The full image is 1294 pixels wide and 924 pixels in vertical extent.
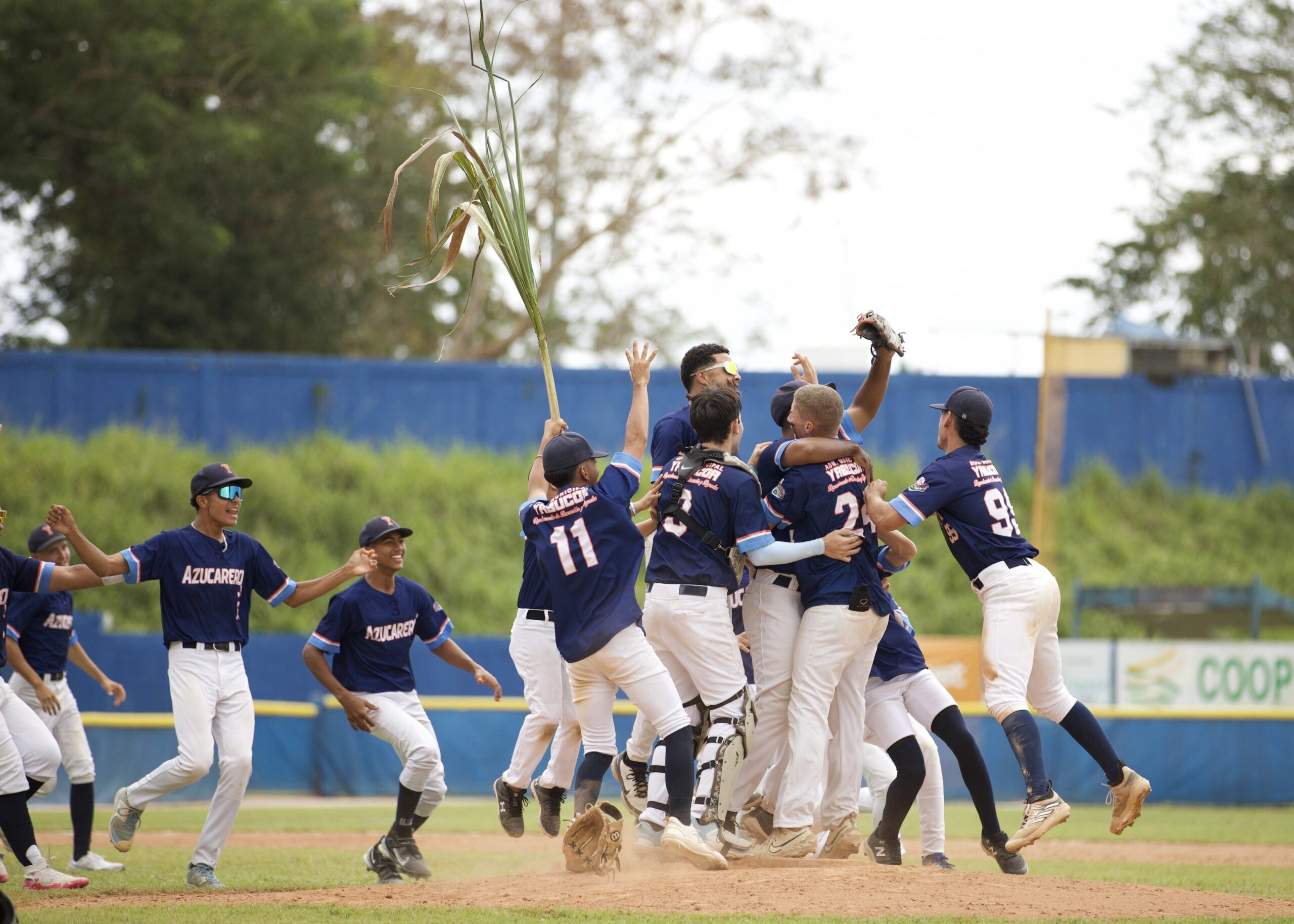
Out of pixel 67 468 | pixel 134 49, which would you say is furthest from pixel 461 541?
pixel 134 49

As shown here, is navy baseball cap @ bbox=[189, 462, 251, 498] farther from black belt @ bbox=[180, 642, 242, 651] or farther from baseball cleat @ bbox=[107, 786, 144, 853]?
baseball cleat @ bbox=[107, 786, 144, 853]

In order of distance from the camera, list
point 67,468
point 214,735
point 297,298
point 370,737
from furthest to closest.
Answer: point 297,298 < point 67,468 < point 370,737 < point 214,735

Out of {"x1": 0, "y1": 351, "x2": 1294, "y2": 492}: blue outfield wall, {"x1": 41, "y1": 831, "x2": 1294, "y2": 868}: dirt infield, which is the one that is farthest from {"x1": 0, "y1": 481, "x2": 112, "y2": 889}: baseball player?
{"x1": 0, "y1": 351, "x2": 1294, "y2": 492}: blue outfield wall

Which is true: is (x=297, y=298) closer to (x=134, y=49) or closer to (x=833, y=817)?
(x=134, y=49)

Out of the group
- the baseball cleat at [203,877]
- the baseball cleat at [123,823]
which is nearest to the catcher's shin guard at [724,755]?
the baseball cleat at [203,877]

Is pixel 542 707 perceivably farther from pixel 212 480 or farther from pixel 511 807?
pixel 212 480

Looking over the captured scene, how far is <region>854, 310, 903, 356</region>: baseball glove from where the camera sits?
734 centimetres

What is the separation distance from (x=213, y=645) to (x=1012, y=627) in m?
4.71

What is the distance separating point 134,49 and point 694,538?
22822 millimetres

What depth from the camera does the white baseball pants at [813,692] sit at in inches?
267

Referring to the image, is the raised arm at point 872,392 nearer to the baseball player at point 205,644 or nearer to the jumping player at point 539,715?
the jumping player at point 539,715

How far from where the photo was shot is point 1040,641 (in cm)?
735

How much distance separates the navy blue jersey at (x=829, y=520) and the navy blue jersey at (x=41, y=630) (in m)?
5.71

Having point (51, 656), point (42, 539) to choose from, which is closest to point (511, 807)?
point (51, 656)
